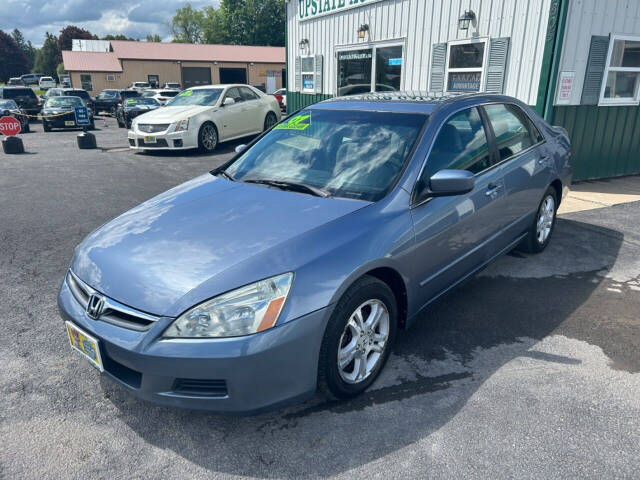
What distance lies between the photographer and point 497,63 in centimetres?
817

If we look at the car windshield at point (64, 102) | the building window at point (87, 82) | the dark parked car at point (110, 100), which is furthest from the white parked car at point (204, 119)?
the building window at point (87, 82)

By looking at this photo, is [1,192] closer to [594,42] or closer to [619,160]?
[594,42]

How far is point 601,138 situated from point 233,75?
45.9 meters

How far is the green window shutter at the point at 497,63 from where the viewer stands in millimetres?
8023

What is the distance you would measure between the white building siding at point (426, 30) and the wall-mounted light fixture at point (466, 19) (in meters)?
0.08

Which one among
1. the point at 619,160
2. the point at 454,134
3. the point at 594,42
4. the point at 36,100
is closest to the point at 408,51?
the point at 594,42

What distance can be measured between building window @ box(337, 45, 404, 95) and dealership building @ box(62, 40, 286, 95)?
36269mm

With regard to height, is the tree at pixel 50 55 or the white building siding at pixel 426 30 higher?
the tree at pixel 50 55

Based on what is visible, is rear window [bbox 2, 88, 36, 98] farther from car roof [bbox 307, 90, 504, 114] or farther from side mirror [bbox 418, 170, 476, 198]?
side mirror [bbox 418, 170, 476, 198]

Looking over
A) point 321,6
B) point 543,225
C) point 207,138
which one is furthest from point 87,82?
point 543,225

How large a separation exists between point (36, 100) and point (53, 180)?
1774 centimetres

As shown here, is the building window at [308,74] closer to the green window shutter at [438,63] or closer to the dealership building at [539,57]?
the dealership building at [539,57]

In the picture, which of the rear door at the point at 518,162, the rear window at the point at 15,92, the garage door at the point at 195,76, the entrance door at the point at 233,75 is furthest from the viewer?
the entrance door at the point at 233,75

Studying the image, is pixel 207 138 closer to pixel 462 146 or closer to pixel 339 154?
pixel 339 154
